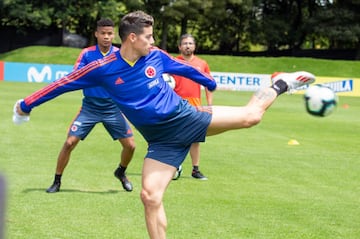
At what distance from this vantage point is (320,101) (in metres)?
5.34

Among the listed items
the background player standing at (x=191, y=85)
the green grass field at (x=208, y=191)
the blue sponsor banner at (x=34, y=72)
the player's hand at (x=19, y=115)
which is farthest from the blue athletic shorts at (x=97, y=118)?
the blue sponsor banner at (x=34, y=72)

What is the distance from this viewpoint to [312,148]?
46.8 ft

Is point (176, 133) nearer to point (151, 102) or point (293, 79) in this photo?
point (151, 102)

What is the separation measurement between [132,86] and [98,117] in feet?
10.7

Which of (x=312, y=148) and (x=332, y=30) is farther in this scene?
(x=332, y=30)

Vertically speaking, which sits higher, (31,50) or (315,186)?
(315,186)

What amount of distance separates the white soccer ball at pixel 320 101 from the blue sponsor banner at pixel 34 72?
109 feet

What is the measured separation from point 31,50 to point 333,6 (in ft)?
78.8

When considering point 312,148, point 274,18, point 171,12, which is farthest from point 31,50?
point 312,148

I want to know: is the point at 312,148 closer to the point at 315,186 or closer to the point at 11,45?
the point at 315,186

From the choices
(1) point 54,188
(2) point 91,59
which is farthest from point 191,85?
(1) point 54,188

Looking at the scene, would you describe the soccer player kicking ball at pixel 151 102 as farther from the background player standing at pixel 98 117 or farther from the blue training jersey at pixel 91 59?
the background player standing at pixel 98 117

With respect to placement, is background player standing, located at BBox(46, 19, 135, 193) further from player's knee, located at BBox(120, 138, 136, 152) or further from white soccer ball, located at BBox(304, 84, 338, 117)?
white soccer ball, located at BBox(304, 84, 338, 117)

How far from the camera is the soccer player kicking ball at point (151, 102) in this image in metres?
5.50
